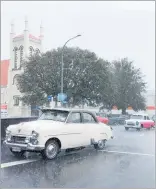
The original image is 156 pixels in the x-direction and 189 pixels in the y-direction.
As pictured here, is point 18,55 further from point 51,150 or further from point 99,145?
point 51,150

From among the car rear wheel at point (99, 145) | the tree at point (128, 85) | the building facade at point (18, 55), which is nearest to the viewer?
the car rear wheel at point (99, 145)

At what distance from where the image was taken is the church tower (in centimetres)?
3397

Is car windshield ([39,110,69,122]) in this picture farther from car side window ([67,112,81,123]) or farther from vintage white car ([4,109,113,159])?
car side window ([67,112,81,123])

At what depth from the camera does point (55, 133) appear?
897 centimetres

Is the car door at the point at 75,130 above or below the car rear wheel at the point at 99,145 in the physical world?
A: above

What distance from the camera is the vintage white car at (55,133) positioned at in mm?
8570

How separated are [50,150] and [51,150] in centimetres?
4

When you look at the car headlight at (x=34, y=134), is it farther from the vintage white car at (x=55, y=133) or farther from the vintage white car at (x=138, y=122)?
the vintage white car at (x=138, y=122)

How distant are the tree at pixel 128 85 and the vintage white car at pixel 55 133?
3153cm

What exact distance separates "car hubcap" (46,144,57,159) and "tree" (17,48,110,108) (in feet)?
83.6

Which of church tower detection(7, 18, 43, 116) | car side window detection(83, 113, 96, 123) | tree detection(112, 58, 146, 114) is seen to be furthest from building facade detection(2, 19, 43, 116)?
car side window detection(83, 113, 96, 123)

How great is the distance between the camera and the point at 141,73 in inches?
1943

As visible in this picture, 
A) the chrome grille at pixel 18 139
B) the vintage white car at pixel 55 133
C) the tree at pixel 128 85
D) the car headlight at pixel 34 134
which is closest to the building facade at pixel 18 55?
the tree at pixel 128 85

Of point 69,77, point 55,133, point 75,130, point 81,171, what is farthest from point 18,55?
point 81,171
